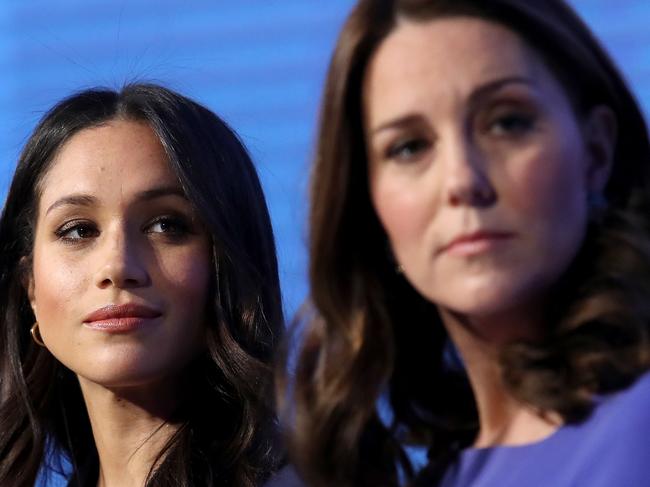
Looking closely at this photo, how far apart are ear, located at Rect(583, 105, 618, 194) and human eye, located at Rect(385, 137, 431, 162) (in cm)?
24

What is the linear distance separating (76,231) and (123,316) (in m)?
0.25

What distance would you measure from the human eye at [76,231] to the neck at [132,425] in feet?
1.13

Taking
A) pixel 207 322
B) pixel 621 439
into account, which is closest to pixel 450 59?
pixel 621 439

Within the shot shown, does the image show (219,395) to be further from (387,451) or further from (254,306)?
(387,451)

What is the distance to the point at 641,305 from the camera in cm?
176

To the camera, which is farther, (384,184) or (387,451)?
(387,451)

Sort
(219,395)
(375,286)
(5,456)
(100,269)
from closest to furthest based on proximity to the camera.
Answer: (375,286) → (100,269) → (219,395) → (5,456)

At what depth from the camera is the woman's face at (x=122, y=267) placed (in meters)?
2.80

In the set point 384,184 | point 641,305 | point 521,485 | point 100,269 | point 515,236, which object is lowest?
point 521,485

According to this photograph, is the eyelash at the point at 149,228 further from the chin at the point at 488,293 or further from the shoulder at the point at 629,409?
the shoulder at the point at 629,409

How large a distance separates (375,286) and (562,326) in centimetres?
31

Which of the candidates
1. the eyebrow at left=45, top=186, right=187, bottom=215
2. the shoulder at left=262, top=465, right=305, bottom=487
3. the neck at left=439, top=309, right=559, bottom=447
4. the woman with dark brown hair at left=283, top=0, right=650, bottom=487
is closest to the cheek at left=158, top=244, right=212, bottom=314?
the eyebrow at left=45, top=186, right=187, bottom=215

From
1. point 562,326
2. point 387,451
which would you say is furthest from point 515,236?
point 387,451

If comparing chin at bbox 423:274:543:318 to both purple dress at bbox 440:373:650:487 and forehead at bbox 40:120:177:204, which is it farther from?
forehead at bbox 40:120:177:204
